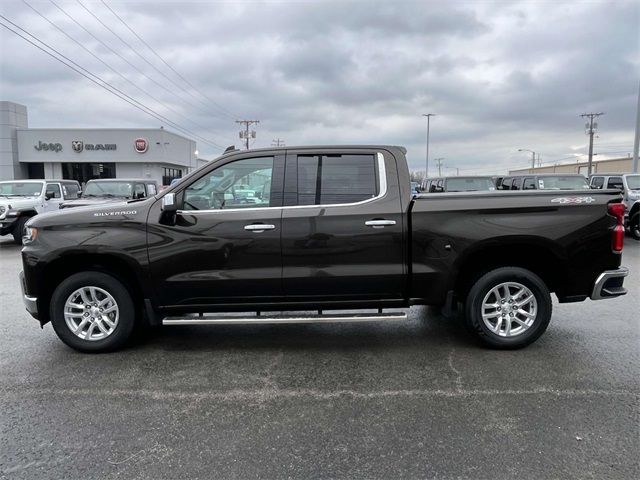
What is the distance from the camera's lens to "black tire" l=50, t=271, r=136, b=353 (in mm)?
4715

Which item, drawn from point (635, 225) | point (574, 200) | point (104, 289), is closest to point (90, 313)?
point (104, 289)

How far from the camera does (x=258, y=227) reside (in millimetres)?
4617

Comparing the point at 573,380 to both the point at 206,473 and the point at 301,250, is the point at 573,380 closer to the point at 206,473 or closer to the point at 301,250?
the point at 301,250

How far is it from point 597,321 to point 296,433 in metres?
4.30

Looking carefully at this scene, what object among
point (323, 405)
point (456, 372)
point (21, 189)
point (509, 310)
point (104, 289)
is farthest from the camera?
point (21, 189)

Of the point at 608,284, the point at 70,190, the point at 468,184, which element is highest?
the point at 468,184

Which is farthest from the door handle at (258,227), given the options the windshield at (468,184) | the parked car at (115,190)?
the windshield at (468,184)

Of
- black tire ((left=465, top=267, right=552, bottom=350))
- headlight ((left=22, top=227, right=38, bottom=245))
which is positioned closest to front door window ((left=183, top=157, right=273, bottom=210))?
headlight ((left=22, top=227, right=38, bottom=245))

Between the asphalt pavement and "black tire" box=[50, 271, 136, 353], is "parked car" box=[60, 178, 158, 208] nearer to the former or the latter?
the asphalt pavement

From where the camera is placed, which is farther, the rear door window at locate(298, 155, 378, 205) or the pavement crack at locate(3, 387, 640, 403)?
the rear door window at locate(298, 155, 378, 205)

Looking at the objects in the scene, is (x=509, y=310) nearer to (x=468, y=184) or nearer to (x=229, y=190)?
(x=229, y=190)

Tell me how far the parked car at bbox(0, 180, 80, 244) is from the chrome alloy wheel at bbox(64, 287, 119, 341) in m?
10.4

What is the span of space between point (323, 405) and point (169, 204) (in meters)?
2.32

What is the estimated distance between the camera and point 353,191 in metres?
4.76
